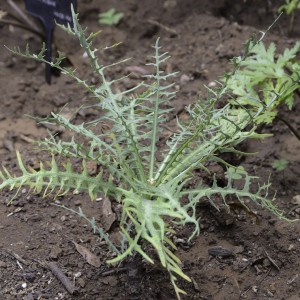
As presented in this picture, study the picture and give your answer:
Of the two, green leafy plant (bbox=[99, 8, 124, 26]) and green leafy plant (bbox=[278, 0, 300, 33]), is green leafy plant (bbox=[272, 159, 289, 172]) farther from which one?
green leafy plant (bbox=[99, 8, 124, 26])

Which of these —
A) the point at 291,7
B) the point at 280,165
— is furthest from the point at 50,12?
the point at 280,165

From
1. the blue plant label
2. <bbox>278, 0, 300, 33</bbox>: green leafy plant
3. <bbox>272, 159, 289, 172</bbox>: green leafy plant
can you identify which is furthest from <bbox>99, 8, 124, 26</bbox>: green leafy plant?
<bbox>272, 159, 289, 172</bbox>: green leafy plant

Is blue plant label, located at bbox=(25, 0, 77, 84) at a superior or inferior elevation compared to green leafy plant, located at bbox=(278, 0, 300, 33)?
inferior

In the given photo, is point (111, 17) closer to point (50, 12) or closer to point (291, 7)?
point (50, 12)

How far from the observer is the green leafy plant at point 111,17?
11.9ft

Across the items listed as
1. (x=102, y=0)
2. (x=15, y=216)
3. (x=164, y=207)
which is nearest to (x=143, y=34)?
(x=102, y=0)

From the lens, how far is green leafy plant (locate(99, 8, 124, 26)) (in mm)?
3618

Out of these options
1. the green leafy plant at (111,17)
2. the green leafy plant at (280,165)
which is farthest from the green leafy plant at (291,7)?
Answer: the green leafy plant at (111,17)

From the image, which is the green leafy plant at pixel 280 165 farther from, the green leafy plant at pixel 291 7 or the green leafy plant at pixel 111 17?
the green leafy plant at pixel 111 17

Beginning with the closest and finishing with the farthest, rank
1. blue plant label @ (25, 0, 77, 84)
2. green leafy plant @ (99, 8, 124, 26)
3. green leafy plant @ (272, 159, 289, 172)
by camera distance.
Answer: green leafy plant @ (272, 159, 289, 172), blue plant label @ (25, 0, 77, 84), green leafy plant @ (99, 8, 124, 26)

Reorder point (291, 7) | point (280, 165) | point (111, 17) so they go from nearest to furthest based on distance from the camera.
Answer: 1. point (280, 165)
2. point (291, 7)
3. point (111, 17)

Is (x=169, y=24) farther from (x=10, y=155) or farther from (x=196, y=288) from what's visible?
(x=196, y=288)

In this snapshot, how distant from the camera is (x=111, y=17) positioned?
143 inches

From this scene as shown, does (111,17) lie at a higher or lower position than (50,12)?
lower
